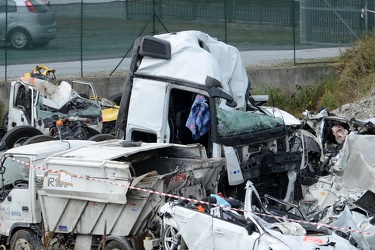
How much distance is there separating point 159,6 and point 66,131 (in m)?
7.53

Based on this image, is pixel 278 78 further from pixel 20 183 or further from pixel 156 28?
pixel 20 183

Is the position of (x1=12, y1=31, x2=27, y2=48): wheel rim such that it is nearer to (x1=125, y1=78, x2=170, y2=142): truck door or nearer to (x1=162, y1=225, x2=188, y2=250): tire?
(x1=125, y1=78, x2=170, y2=142): truck door

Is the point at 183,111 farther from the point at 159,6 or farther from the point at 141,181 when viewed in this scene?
the point at 159,6

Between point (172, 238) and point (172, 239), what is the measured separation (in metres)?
0.01

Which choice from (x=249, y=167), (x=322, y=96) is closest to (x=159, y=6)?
(x=322, y=96)

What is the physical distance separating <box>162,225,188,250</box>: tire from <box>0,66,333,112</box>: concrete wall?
38.4ft

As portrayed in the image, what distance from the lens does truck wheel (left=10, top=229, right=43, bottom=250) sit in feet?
41.7

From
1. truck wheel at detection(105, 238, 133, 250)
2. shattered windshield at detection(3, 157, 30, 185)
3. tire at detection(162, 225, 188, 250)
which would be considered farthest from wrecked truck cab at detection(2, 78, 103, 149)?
tire at detection(162, 225, 188, 250)

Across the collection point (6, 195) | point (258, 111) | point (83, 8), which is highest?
point (83, 8)

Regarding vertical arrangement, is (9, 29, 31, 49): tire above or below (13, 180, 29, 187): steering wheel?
above

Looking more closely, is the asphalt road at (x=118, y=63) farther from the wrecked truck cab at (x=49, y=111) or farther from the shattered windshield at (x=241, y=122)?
the shattered windshield at (x=241, y=122)

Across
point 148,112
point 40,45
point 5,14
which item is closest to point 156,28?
point 40,45

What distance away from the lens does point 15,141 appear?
57.0ft

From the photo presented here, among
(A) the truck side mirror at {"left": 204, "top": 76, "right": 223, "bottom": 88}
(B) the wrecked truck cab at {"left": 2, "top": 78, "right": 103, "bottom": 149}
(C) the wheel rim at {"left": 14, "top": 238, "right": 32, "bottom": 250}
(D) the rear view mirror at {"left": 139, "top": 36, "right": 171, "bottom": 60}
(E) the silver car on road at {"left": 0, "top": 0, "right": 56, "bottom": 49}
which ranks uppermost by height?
Answer: (E) the silver car on road at {"left": 0, "top": 0, "right": 56, "bottom": 49}
